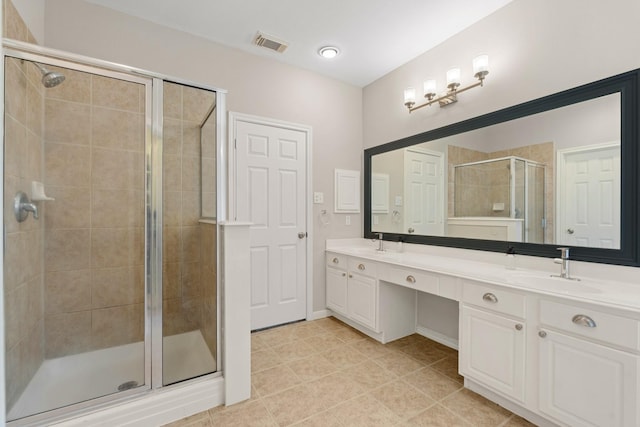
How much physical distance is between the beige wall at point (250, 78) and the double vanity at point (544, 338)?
130 centimetres

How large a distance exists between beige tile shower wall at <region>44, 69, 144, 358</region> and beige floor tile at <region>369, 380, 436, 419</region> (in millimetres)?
1743

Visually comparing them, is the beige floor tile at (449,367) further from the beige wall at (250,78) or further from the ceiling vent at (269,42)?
the ceiling vent at (269,42)

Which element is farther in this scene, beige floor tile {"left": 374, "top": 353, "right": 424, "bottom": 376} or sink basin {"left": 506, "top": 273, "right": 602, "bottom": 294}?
beige floor tile {"left": 374, "top": 353, "right": 424, "bottom": 376}

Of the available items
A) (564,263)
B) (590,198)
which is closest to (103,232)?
(564,263)

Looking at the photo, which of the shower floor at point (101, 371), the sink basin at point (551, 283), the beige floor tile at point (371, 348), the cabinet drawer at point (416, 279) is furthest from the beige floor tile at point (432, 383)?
the shower floor at point (101, 371)

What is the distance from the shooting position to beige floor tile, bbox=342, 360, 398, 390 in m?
1.92

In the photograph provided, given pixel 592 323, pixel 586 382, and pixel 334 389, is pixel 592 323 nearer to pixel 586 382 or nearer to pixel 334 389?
pixel 586 382

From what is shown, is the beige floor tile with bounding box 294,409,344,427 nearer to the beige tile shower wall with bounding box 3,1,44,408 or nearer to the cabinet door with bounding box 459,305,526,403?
the cabinet door with bounding box 459,305,526,403

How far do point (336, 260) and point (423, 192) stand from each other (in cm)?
113

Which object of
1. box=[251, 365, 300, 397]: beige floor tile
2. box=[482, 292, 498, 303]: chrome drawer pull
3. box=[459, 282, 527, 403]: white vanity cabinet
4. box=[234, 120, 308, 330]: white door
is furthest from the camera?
box=[234, 120, 308, 330]: white door

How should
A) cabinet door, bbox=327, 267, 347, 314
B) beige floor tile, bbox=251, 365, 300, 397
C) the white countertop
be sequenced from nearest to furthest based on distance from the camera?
the white countertop < beige floor tile, bbox=251, 365, 300, 397 < cabinet door, bbox=327, 267, 347, 314

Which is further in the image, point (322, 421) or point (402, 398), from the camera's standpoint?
point (402, 398)

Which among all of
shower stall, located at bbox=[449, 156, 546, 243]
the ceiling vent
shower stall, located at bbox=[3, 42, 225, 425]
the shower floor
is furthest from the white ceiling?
the shower floor

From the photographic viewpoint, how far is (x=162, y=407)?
156 centimetres
